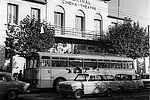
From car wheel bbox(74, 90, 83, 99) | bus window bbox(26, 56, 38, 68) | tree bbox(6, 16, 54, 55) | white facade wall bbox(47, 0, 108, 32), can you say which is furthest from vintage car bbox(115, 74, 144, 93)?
white facade wall bbox(47, 0, 108, 32)

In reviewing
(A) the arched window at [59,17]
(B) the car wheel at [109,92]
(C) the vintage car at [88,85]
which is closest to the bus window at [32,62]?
(C) the vintage car at [88,85]

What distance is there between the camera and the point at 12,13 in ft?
96.0

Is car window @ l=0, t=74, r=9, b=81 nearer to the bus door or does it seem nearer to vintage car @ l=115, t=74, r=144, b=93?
the bus door

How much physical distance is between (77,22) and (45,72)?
16.9 meters

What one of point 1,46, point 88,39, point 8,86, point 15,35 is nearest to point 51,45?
point 15,35

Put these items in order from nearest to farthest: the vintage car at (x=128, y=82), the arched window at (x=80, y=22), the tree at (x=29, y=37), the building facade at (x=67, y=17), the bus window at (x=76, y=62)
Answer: the vintage car at (x=128, y=82)
the bus window at (x=76, y=62)
the tree at (x=29, y=37)
the building facade at (x=67, y=17)
the arched window at (x=80, y=22)

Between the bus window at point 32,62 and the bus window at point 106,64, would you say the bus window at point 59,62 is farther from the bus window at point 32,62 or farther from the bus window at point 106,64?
the bus window at point 106,64

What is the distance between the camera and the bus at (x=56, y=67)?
64.6 feet

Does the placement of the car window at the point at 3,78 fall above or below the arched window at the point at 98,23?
below

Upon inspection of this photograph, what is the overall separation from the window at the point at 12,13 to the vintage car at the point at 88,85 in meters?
14.5

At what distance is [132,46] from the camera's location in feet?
111

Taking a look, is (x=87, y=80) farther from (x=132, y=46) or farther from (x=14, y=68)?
(x=132, y=46)

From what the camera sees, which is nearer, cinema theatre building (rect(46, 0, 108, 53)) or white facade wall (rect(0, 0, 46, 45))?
white facade wall (rect(0, 0, 46, 45))

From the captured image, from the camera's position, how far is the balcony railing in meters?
32.7
